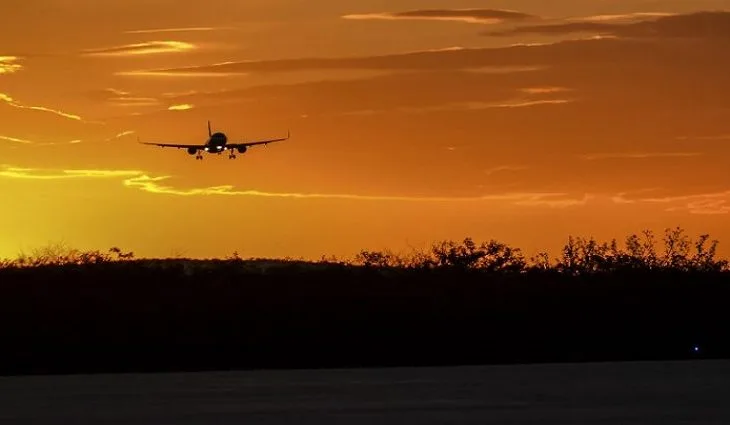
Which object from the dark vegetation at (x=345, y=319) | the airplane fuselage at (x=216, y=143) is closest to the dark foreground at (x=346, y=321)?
the dark vegetation at (x=345, y=319)

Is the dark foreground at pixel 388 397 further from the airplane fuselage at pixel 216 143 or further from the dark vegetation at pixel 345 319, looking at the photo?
the airplane fuselage at pixel 216 143

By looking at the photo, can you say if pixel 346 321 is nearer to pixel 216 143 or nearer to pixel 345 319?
pixel 345 319

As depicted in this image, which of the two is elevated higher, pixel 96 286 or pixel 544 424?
pixel 96 286

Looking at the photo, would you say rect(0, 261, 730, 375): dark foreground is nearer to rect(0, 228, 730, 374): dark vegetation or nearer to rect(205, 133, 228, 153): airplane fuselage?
rect(0, 228, 730, 374): dark vegetation

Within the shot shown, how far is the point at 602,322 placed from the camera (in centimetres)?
5572

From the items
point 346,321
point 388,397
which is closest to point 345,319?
point 346,321

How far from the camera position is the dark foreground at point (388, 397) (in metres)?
29.4

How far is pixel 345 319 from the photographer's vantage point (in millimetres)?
55281

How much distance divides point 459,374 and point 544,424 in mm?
15825

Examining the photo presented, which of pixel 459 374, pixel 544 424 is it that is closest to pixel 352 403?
pixel 544 424

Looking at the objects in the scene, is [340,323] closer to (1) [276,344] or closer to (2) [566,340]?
(1) [276,344]

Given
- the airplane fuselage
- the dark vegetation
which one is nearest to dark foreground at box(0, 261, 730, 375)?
the dark vegetation

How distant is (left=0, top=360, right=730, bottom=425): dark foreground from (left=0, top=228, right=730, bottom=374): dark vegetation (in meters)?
5.12

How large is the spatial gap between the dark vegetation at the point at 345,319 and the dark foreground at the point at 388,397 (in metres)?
5.12
